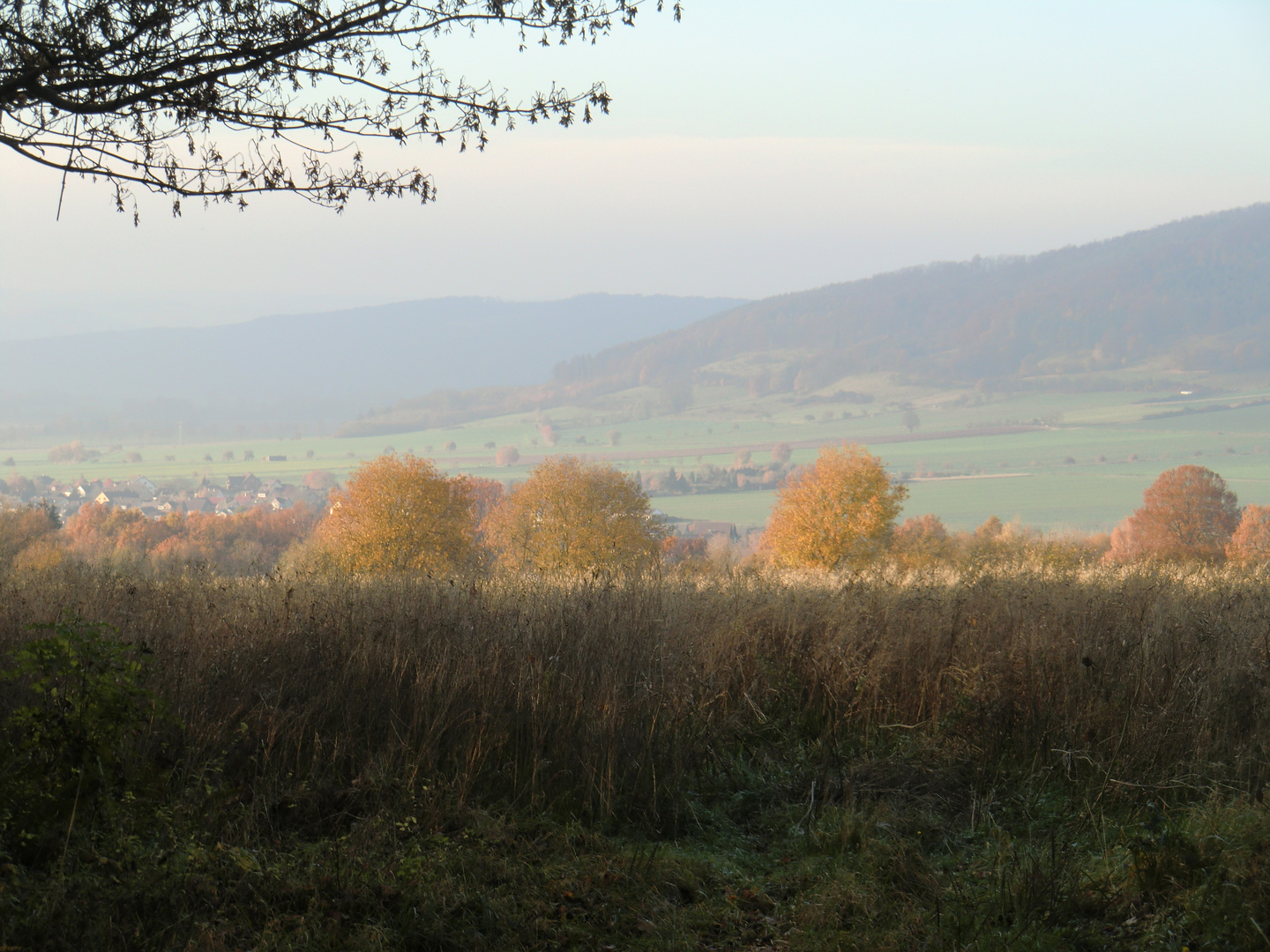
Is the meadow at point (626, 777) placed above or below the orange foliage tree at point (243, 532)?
above

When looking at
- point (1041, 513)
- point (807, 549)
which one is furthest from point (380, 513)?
point (1041, 513)

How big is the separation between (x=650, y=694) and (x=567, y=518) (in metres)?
57.2

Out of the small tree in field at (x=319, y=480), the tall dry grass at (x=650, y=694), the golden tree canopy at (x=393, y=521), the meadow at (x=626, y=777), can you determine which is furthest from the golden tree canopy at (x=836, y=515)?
the small tree in field at (x=319, y=480)

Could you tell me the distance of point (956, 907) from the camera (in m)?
3.17

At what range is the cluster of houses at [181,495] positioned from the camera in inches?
4439

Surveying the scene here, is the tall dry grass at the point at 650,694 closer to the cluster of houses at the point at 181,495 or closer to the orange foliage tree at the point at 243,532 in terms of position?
the orange foliage tree at the point at 243,532

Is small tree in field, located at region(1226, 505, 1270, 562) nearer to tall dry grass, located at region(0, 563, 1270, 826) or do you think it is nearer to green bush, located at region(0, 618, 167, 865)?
tall dry grass, located at region(0, 563, 1270, 826)

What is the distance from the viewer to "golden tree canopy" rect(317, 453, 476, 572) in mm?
54781

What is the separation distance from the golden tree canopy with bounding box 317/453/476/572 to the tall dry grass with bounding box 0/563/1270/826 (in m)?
48.5

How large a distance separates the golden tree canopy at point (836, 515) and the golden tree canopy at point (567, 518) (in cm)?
967

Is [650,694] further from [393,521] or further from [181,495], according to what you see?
[181,495]

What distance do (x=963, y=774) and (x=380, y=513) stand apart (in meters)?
54.4

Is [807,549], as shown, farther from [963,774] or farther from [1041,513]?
[1041,513]

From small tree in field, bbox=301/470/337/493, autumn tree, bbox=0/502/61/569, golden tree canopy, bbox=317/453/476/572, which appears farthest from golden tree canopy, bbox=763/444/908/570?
small tree in field, bbox=301/470/337/493
